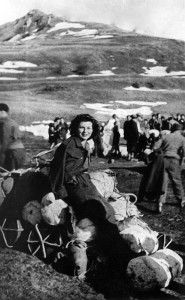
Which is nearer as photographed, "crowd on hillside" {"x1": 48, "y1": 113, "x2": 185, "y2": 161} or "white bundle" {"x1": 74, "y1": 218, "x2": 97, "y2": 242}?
"white bundle" {"x1": 74, "y1": 218, "x2": 97, "y2": 242}

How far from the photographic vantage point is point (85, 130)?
553 centimetres

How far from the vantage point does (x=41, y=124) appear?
2583 cm

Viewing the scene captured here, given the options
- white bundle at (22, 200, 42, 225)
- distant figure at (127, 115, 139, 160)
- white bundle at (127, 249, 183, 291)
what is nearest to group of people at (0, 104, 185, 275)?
white bundle at (22, 200, 42, 225)

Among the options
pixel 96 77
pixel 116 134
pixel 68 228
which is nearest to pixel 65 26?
pixel 96 77

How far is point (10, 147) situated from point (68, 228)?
270 centimetres

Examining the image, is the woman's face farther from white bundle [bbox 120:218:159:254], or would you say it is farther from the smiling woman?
white bundle [bbox 120:218:159:254]

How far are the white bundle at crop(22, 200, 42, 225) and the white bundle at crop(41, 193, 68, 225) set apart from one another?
0.45 feet

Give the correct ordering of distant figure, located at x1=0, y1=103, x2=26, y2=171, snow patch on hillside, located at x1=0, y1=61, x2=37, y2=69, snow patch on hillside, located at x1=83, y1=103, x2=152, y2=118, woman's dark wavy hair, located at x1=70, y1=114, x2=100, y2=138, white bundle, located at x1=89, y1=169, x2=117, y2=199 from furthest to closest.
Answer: snow patch on hillside, located at x1=0, y1=61, x2=37, y2=69 < snow patch on hillside, located at x1=83, y1=103, x2=152, y2=118 < distant figure, located at x1=0, y1=103, x2=26, y2=171 < white bundle, located at x1=89, y1=169, x2=117, y2=199 < woman's dark wavy hair, located at x1=70, y1=114, x2=100, y2=138

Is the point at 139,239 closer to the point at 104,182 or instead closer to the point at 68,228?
the point at 68,228

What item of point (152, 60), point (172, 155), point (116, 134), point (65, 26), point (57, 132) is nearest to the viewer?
point (172, 155)

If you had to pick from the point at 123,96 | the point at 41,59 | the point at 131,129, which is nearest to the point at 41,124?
the point at 131,129

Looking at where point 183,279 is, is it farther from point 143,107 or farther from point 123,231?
point 143,107

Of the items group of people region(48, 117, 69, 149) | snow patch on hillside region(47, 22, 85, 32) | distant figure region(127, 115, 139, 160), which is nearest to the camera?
distant figure region(127, 115, 139, 160)

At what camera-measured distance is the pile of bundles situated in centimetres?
471
